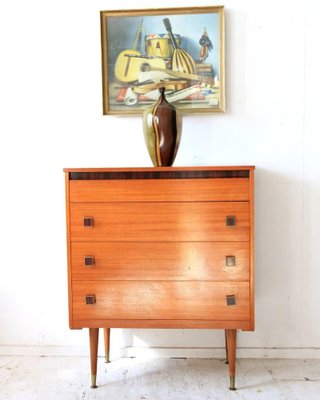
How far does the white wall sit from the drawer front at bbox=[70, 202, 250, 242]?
0.46 meters

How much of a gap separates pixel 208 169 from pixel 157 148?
294 millimetres

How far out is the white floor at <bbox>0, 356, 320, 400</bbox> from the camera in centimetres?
190

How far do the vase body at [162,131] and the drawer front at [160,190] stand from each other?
0.19 m

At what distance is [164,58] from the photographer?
222 centimetres

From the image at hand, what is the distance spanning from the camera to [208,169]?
182 cm

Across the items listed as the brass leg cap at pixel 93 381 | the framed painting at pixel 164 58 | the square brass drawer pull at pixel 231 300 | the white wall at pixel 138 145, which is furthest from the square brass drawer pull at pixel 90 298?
the framed painting at pixel 164 58

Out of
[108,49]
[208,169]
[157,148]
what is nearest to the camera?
[208,169]

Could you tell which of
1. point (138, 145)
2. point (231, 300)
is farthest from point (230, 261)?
point (138, 145)

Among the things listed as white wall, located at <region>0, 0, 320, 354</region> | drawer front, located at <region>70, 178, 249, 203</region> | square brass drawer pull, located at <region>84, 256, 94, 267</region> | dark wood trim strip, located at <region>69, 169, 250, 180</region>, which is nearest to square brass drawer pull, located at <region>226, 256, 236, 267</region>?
drawer front, located at <region>70, 178, 249, 203</region>

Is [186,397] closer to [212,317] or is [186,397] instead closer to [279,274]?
[212,317]

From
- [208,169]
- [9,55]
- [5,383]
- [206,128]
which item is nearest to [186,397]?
[5,383]

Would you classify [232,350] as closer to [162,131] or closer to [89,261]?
[89,261]

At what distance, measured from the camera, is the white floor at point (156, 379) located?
6.24 feet

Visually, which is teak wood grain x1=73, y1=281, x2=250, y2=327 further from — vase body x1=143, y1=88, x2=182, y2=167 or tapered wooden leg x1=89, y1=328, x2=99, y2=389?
vase body x1=143, y1=88, x2=182, y2=167
